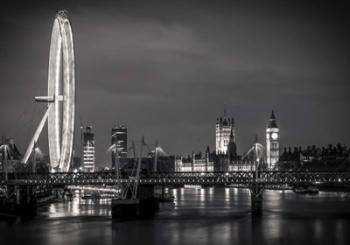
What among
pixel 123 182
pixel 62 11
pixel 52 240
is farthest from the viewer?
pixel 123 182

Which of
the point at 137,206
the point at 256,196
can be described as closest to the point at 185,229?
the point at 137,206

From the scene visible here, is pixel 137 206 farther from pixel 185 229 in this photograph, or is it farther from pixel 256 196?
pixel 185 229

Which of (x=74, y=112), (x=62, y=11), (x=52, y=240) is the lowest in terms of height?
(x=52, y=240)

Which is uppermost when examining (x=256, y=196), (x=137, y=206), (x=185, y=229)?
(x=256, y=196)

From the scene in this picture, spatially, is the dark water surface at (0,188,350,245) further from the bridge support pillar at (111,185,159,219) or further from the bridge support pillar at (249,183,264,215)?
the bridge support pillar at (111,185,159,219)

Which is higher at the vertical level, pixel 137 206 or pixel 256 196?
pixel 256 196

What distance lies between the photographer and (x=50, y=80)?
178 feet

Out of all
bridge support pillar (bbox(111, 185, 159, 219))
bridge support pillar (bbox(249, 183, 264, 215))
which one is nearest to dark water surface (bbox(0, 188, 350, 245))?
bridge support pillar (bbox(249, 183, 264, 215))

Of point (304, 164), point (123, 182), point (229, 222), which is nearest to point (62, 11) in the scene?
point (123, 182)

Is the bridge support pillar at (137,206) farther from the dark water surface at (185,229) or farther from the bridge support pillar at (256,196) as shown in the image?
the bridge support pillar at (256,196)

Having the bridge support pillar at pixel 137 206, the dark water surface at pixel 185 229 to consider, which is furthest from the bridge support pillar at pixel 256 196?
the bridge support pillar at pixel 137 206

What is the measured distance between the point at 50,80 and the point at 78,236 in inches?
553

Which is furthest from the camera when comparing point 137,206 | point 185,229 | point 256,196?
point 256,196

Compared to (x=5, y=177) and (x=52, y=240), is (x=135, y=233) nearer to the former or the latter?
(x=52, y=240)
